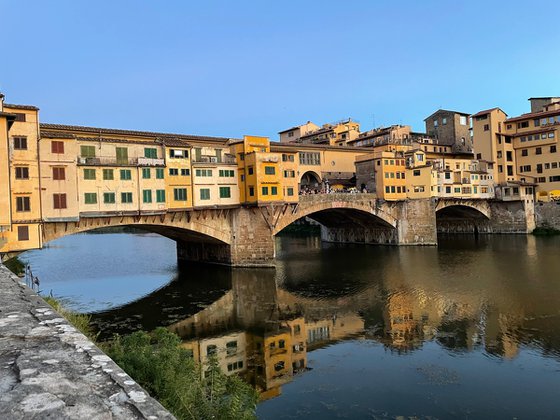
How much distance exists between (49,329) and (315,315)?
21.1 meters

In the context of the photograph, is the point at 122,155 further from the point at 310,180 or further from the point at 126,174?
the point at 310,180

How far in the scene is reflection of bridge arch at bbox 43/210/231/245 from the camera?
33.9 metres

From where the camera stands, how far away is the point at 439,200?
62.9 metres

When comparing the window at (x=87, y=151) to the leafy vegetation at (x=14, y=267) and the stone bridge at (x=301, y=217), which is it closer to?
the stone bridge at (x=301, y=217)

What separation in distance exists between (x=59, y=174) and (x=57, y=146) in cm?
206

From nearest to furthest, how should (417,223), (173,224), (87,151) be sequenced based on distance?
(87,151), (173,224), (417,223)

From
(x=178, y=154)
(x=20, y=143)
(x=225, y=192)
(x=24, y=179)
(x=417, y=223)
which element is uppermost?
(x=178, y=154)

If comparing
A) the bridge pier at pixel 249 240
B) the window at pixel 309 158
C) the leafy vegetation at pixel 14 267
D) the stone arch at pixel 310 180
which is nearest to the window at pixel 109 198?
the leafy vegetation at pixel 14 267

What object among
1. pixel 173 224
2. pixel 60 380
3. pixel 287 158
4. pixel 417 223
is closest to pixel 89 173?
pixel 173 224

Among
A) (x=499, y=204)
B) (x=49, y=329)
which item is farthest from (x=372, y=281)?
(x=499, y=204)

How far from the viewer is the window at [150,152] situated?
38.4 metres

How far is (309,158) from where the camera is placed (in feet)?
195

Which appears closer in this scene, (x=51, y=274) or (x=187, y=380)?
(x=187, y=380)

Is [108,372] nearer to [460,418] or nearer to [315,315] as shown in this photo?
[460,418]
